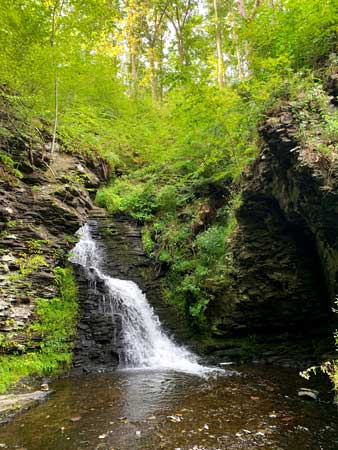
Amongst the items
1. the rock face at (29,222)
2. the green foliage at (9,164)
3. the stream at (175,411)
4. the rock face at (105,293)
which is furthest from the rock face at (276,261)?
the green foliage at (9,164)

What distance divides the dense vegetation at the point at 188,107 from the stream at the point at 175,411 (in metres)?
2.48

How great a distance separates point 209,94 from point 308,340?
7685 mm

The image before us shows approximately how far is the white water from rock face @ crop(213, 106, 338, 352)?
5.14 ft

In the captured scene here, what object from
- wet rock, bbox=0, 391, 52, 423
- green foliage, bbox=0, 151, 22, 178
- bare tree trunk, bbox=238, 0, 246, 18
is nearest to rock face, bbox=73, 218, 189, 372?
wet rock, bbox=0, 391, 52, 423

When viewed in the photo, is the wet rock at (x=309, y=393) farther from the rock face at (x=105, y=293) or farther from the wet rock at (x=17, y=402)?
the wet rock at (x=17, y=402)

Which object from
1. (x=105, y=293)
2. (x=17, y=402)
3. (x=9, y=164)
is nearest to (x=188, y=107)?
(x=9, y=164)

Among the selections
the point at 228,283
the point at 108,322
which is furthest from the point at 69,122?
the point at 228,283

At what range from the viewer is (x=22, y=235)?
32.2ft

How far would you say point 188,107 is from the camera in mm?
10938

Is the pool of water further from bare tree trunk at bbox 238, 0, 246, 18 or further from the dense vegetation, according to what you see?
bare tree trunk at bbox 238, 0, 246, 18

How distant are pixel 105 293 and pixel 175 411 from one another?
5519 millimetres

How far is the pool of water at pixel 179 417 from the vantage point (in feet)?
15.1

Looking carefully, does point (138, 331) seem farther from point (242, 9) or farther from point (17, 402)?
point (242, 9)

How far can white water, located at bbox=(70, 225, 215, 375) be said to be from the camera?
29.7 feet
